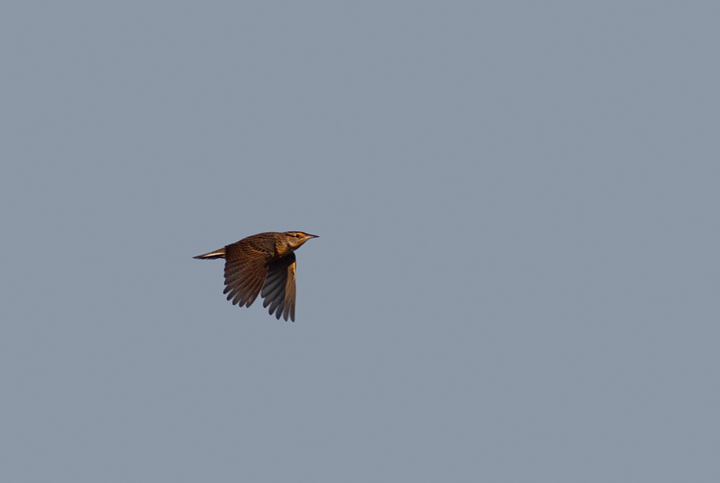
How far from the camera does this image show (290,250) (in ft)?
64.8

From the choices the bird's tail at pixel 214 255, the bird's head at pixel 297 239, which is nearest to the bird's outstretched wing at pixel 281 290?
the bird's head at pixel 297 239

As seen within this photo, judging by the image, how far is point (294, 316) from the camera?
20.3 meters

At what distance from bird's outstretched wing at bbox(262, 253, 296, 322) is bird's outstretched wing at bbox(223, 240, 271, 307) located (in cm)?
127

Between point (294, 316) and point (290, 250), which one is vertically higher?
point (290, 250)

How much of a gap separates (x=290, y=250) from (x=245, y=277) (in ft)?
5.28

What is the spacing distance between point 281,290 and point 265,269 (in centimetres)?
180

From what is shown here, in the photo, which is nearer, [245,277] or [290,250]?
[245,277]

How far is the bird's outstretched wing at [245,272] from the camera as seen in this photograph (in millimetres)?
18234

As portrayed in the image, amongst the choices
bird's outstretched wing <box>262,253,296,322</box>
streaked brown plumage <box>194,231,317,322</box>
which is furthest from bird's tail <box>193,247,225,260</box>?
bird's outstretched wing <box>262,253,296,322</box>

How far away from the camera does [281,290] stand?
2031 cm

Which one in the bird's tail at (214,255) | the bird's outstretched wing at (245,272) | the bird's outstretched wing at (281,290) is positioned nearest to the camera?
the bird's outstretched wing at (245,272)

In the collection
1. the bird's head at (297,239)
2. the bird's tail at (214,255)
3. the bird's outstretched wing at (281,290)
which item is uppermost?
the bird's head at (297,239)

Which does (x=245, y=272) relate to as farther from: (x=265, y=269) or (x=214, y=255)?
(x=214, y=255)

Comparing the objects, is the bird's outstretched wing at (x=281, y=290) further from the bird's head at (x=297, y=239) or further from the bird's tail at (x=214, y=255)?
the bird's tail at (x=214, y=255)
